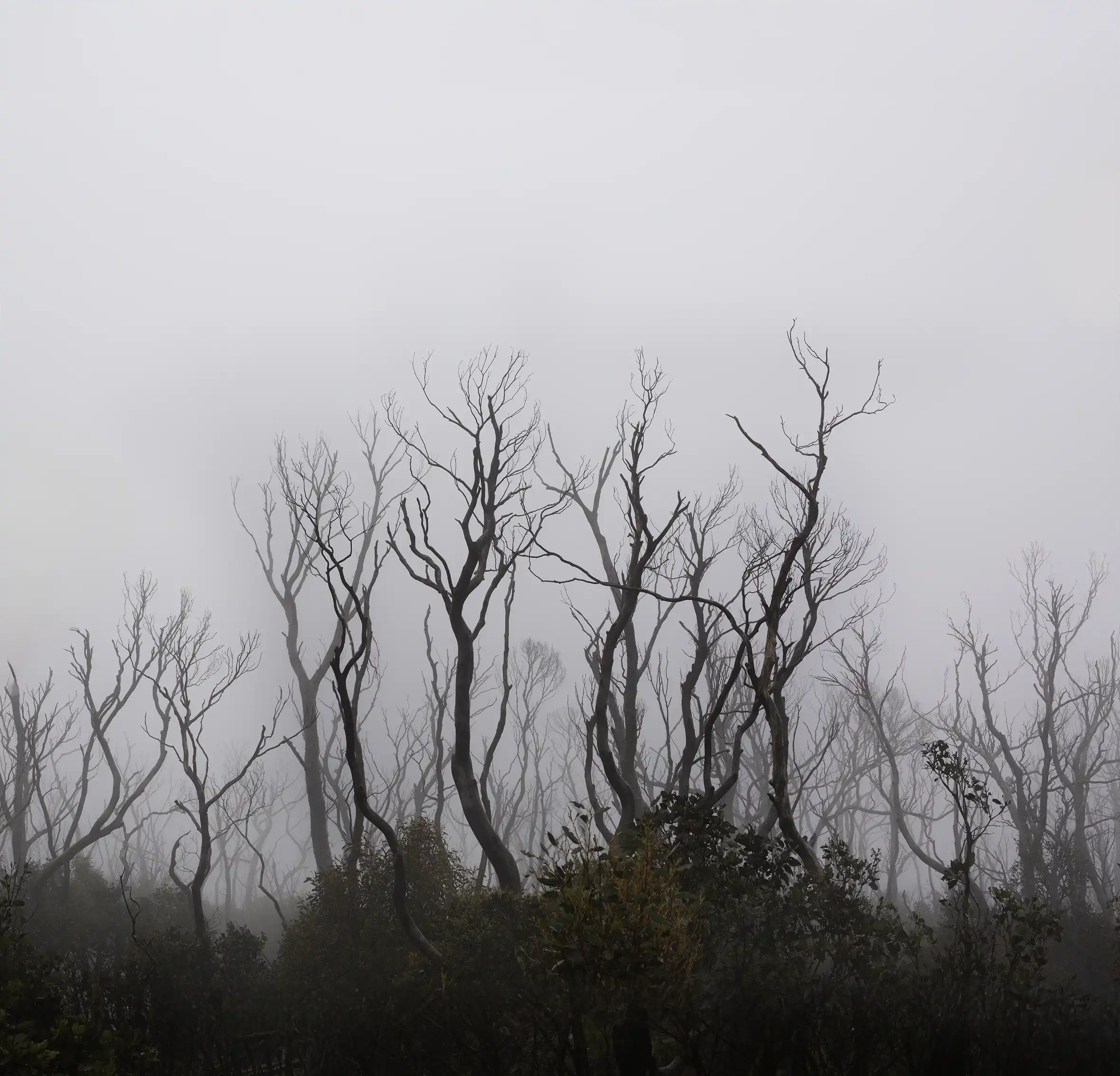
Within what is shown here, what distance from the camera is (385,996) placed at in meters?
8.02

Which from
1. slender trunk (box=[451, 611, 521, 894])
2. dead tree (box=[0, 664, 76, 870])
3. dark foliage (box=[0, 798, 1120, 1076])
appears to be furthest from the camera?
dead tree (box=[0, 664, 76, 870])

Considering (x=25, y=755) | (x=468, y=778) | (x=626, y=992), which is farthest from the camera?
(x=25, y=755)

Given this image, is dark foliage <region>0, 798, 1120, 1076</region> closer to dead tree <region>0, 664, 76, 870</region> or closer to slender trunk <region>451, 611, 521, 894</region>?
slender trunk <region>451, 611, 521, 894</region>

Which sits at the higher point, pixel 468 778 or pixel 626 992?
pixel 468 778

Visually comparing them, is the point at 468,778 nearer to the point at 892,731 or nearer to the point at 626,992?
the point at 626,992

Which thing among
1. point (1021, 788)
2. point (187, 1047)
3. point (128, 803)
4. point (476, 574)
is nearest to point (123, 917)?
point (128, 803)

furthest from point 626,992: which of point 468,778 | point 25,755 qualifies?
point 25,755

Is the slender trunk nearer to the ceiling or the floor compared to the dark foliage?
nearer to the ceiling

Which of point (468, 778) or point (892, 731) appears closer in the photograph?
point (468, 778)

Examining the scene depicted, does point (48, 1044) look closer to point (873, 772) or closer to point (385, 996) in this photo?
point (385, 996)

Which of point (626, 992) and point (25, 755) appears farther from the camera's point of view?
point (25, 755)

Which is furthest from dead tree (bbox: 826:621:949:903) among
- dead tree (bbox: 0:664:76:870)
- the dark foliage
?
dead tree (bbox: 0:664:76:870)

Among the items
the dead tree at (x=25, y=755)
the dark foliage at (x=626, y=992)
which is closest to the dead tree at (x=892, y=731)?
the dark foliage at (x=626, y=992)

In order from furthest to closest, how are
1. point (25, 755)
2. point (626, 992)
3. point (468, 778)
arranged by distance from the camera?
1. point (25, 755)
2. point (468, 778)
3. point (626, 992)
